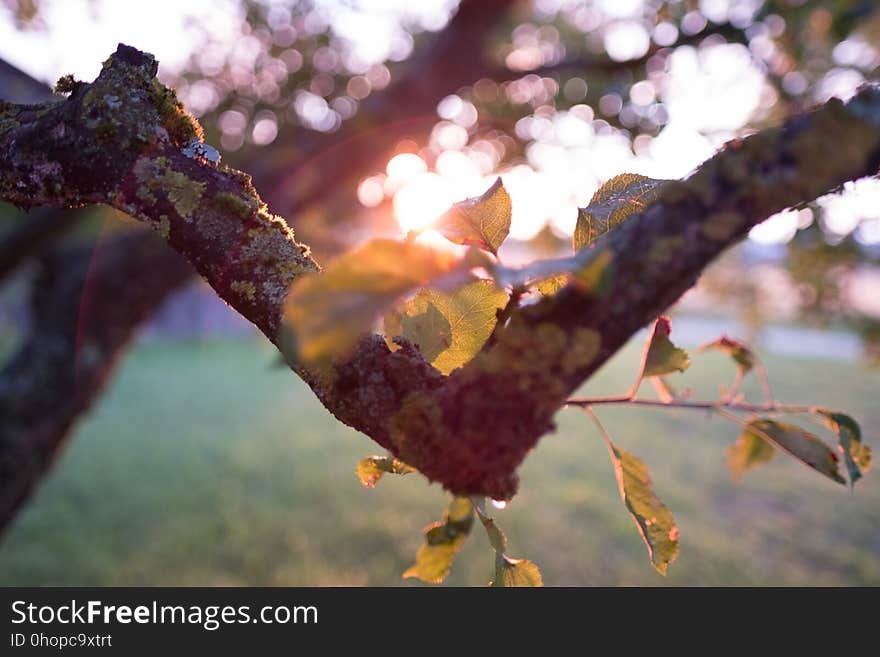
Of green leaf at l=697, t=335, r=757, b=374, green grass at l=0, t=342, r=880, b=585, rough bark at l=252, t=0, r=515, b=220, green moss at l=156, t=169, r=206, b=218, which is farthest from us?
green grass at l=0, t=342, r=880, b=585

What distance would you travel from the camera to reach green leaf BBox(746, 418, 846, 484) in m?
0.97

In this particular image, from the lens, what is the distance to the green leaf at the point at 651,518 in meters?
0.90

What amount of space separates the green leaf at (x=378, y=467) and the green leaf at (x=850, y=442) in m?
0.75

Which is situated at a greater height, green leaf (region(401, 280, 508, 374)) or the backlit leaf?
green leaf (region(401, 280, 508, 374))

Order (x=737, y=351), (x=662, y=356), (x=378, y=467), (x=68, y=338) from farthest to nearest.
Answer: (x=68, y=338)
(x=737, y=351)
(x=662, y=356)
(x=378, y=467)

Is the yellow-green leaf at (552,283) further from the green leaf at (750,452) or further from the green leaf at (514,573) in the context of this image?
the green leaf at (750,452)

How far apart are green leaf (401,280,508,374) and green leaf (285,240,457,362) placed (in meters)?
0.29

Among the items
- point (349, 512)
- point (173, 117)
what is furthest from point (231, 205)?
point (349, 512)

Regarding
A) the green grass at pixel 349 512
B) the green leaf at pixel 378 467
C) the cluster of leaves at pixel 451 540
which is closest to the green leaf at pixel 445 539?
the cluster of leaves at pixel 451 540

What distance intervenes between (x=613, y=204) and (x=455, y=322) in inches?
11.4

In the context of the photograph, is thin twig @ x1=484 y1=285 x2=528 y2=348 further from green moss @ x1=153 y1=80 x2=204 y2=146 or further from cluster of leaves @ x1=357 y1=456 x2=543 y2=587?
green moss @ x1=153 y1=80 x2=204 y2=146

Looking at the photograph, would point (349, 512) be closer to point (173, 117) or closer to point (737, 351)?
point (737, 351)

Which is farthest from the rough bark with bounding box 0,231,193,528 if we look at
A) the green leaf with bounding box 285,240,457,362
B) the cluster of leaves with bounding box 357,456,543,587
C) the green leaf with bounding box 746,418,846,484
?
the green leaf with bounding box 746,418,846,484

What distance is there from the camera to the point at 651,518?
913 mm
